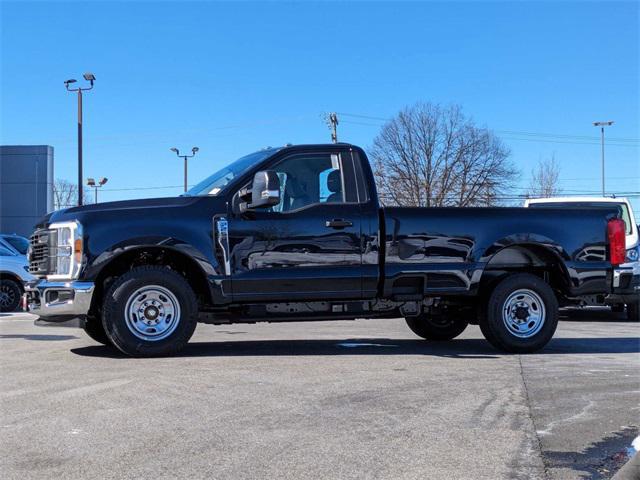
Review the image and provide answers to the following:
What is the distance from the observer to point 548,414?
508 cm

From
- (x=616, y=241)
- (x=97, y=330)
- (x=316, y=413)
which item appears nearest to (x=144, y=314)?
(x=97, y=330)

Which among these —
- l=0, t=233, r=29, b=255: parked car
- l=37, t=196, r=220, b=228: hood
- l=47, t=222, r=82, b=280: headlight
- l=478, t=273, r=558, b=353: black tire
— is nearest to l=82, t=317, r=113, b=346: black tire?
l=47, t=222, r=82, b=280: headlight

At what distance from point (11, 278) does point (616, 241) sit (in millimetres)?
11775

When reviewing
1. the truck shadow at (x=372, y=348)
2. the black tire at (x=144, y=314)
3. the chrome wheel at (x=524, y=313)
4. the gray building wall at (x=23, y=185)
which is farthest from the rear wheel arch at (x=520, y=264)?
the gray building wall at (x=23, y=185)

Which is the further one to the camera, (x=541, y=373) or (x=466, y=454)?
(x=541, y=373)

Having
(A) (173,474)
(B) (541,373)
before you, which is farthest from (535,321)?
(A) (173,474)

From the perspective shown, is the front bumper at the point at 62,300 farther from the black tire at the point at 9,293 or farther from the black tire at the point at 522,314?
the black tire at the point at 9,293

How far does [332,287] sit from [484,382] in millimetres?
1945

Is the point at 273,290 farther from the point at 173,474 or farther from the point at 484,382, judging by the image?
the point at 173,474

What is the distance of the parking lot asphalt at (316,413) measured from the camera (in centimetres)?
393

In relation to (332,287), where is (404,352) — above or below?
below

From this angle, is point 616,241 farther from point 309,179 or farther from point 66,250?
point 66,250

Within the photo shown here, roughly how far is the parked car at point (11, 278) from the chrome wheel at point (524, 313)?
10.4 m

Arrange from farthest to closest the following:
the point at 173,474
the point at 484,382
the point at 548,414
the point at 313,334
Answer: the point at 313,334 → the point at 484,382 → the point at 548,414 → the point at 173,474
